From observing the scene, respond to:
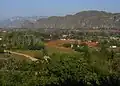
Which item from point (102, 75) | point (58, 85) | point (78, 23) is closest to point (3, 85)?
point (58, 85)

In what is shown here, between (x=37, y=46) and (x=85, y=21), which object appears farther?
(x=85, y=21)

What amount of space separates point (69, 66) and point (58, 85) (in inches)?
65.0

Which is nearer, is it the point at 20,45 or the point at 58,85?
the point at 58,85

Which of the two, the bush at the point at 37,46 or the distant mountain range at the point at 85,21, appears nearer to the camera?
the bush at the point at 37,46

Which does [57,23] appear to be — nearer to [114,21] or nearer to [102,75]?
[114,21]

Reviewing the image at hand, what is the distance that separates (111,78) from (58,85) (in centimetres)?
297

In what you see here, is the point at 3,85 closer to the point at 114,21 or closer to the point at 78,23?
the point at 114,21

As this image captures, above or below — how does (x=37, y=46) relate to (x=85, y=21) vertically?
above

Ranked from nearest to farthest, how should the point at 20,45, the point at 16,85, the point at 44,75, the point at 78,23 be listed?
1. the point at 16,85
2. the point at 44,75
3. the point at 20,45
4. the point at 78,23

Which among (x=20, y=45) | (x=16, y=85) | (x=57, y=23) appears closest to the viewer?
(x=16, y=85)

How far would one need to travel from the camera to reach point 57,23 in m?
178

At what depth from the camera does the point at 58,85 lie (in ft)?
53.9

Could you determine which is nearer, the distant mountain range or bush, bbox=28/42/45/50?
bush, bbox=28/42/45/50

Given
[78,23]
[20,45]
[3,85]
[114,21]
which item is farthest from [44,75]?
[78,23]
